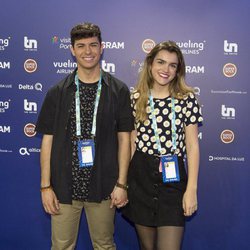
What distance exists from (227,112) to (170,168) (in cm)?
83

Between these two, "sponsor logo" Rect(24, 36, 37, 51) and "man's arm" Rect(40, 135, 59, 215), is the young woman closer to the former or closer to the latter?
"man's arm" Rect(40, 135, 59, 215)

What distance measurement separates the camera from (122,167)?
2154 millimetres

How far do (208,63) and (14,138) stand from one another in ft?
5.37

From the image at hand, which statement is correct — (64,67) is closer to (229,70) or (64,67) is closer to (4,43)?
(4,43)

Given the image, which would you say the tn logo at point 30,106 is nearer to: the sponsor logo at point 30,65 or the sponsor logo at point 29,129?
the sponsor logo at point 29,129

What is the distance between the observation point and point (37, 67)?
2748 millimetres

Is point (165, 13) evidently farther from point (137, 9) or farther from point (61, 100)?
point (61, 100)

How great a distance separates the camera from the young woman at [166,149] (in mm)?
2059

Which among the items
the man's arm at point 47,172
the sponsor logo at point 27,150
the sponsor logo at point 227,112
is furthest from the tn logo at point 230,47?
the sponsor logo at point 27,150

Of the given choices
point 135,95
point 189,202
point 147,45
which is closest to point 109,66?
point 147,45

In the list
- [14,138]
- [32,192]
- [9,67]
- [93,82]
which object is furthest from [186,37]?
[32,192]

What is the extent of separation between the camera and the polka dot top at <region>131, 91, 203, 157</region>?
2062 millimetres

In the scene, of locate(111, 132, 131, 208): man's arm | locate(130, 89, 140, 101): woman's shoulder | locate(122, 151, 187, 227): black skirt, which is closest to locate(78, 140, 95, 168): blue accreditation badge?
locate(111, 132, 131, 208): man's arm

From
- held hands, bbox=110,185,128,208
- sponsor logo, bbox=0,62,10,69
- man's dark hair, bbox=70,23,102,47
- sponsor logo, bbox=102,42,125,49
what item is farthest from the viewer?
sponsor logo, bbox=0,62,10,69
